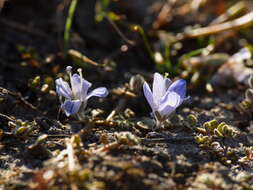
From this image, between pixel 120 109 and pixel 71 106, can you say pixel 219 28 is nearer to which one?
pixel 120 109

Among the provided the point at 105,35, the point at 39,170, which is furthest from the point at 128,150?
the point at 105,35

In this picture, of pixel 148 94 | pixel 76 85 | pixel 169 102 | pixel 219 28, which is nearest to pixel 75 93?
pixel 76 85

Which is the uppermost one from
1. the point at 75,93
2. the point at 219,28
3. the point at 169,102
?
the point at 219,28

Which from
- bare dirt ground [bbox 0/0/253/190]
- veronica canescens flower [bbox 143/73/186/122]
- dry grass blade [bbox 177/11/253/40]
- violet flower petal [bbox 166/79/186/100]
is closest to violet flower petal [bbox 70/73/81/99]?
bare dirt ground [bbox 0/0/253/190]

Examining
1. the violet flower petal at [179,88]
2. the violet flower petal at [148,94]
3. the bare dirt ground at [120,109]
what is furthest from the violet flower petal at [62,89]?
the violet flower petal at [179,88]

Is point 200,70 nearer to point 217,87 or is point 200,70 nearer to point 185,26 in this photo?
point 217,87

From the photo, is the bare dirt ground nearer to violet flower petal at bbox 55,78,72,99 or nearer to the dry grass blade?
the dry grass blade
